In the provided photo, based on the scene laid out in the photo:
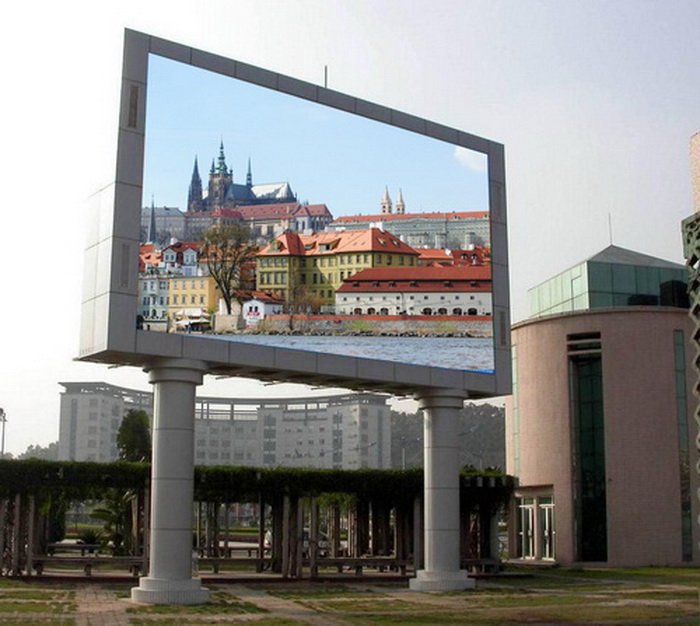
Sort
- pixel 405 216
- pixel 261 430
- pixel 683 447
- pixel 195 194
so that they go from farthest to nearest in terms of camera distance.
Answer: pixel 261 430 < pixel 683 447 < pixel 405 216 < pixel 195 194

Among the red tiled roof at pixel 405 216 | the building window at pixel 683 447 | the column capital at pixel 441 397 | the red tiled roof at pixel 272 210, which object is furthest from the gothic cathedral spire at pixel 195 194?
the building window at pixel 683 447

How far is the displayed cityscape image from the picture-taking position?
99.9 ft

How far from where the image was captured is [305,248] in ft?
109

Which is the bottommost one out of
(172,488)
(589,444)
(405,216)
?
(172,488)

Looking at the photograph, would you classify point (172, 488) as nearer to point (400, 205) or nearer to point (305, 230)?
point (305, 230)

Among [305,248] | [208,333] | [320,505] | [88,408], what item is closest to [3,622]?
[208,333]

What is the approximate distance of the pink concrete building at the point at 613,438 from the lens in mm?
49156

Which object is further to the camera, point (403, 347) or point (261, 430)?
point (261, 430)

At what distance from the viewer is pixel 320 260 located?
33.7m

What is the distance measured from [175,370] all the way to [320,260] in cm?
614

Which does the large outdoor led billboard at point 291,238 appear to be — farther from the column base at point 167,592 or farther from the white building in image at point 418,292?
the column base at point 167,592

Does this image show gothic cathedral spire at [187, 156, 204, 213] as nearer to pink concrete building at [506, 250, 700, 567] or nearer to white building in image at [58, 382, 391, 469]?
pink concrete building at [506, 250, 700, 567]

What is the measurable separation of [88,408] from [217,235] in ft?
550

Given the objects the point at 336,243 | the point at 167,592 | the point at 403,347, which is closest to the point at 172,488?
the point at 167,592
